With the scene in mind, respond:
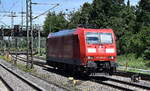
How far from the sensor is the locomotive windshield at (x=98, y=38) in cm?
2487

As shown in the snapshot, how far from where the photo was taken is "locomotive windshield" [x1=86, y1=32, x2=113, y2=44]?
24.9 meters

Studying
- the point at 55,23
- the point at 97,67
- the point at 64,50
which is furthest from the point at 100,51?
the point at 55,23

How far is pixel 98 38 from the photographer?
82.6ft

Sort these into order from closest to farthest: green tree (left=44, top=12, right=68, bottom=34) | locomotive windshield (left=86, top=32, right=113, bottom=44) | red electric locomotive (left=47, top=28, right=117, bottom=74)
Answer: red electric locomotive (left=47, top=28, right=117, bottom=74)
locomotive windshield (left=86, top=32, right=113, bottom=44)
green tree (left=44, top=12, right=68, bottom=34)

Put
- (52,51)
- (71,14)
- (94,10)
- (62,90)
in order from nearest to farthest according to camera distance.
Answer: (62,90) → (52,51) → (94,10) → (71,14)

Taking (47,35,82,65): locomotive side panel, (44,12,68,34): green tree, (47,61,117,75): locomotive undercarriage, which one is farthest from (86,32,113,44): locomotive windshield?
(44,12,68,34): green tree

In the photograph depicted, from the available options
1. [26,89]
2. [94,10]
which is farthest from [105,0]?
[26,89]

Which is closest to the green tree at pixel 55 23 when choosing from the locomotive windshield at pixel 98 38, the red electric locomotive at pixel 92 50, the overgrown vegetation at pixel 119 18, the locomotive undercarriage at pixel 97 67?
the overgrown vegetation at pixel 119 18

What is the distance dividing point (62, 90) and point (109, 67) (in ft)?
21.6

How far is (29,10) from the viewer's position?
3784 centimetres

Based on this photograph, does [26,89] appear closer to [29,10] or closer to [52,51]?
[52,51]

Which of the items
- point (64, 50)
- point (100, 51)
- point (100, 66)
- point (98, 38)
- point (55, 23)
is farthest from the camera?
point (55, 23)

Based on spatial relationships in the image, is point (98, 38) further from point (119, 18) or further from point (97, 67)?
point (119, 18)

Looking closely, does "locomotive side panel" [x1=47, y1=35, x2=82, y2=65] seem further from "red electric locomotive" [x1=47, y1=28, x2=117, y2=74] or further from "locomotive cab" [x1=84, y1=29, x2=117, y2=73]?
"locomotive cab" [x1=84, y1=29, x2=117, y2=73]
